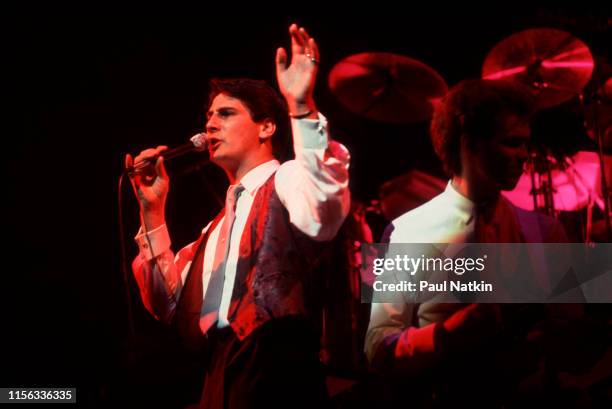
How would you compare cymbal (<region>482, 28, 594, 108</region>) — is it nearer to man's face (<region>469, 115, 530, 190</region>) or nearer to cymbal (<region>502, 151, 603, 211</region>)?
cymbal (<region>502, 151, 603, 211</region>)

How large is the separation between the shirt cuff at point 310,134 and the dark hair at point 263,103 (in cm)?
44

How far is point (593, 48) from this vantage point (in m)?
2.89

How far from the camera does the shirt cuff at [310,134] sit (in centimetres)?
164

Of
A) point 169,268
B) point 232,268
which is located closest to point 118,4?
point 169,268

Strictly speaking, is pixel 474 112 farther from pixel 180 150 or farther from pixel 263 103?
pixel 180 150

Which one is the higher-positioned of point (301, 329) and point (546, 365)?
point (301, 329)

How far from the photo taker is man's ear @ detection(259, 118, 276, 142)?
2.07 m

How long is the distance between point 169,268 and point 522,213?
1.06m

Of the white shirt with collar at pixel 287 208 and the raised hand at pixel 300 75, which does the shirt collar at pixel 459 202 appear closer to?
the white shirt with collar at pixel 287 208

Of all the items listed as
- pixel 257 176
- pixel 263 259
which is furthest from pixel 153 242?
pixel 263 259

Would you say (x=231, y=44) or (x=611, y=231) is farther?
(x=231, y=44)

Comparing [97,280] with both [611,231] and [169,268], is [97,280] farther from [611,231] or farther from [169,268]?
[611,231]

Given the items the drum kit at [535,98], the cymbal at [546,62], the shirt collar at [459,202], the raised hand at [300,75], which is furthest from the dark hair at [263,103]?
the cymbal at [546,62]

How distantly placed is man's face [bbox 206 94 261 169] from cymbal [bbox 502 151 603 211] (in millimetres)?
949
